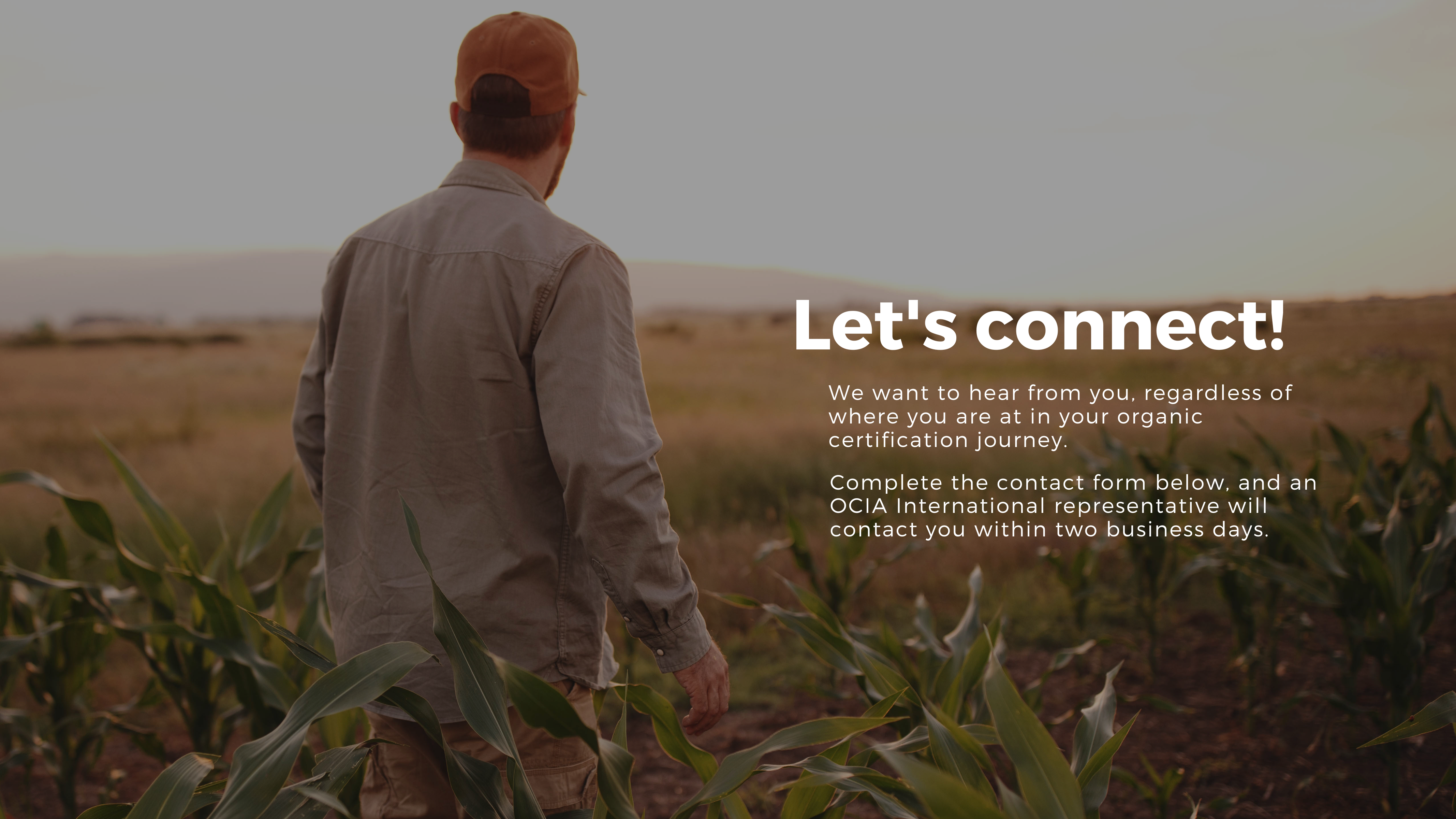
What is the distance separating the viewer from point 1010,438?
699 cm

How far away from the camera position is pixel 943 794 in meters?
0.88

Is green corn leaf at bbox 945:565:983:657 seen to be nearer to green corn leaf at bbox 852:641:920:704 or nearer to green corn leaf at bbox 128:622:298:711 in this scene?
green corn leaf at bbox 852:641:920:704

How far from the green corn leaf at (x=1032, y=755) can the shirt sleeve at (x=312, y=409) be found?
127 centimetres

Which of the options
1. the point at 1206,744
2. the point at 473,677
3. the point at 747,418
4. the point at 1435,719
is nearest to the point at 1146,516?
the point at 1206,744

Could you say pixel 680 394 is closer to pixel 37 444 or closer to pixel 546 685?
pixel 37 444

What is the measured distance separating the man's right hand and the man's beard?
88 centimetres

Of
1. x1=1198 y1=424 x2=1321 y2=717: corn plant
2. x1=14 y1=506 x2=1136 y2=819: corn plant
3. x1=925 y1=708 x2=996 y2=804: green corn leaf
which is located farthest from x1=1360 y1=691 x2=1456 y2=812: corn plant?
x1=1198 y1=424 x2=1321 y2=717: corn plant

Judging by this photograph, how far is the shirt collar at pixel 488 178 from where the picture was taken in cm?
146

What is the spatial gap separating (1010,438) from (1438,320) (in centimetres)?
762

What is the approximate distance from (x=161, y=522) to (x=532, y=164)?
1.52 meters

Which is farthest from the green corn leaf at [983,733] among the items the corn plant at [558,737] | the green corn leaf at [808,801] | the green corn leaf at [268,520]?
the green corn leaf at [268,520]

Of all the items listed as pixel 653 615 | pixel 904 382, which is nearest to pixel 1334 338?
pixel 904 382

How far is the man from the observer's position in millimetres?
1288

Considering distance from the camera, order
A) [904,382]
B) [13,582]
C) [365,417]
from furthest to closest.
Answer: [904,382] → [13,582] → [365,417]
